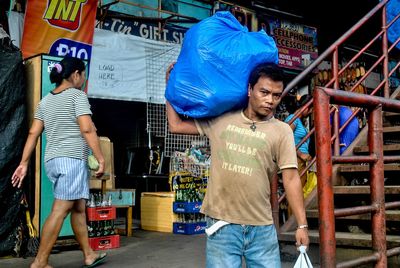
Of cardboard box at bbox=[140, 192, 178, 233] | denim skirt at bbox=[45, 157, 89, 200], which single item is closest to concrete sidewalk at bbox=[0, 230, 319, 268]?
cardboard box at bbox=[140, 192, 178, 233]

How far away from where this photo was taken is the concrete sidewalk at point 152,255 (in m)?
4.93

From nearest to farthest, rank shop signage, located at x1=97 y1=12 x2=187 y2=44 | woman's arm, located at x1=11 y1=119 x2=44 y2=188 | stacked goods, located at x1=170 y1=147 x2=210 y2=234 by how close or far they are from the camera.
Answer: woman's arm, located at x1=11 y1=119 x2=44 y2=188 → stacked goods, located at x1=170 y1=147 x2=210 y2=234 → shop signage, located at x1=97 y1=12 x2=187 y2=44

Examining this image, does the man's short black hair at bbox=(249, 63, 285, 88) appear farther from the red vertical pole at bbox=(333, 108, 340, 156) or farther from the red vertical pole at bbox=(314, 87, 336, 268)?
the red vertical pole at bbox=(333, 108, 340, 156)

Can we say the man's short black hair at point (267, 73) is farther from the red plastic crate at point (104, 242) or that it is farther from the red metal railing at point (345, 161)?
the red plastic crate at point (104, 242)

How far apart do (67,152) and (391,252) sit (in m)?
2.84

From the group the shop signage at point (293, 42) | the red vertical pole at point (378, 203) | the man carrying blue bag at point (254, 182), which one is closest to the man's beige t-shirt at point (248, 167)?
the man carrying blue bag at point (254, 182)

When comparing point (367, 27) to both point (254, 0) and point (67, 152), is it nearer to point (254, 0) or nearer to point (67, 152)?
point (254, 0)

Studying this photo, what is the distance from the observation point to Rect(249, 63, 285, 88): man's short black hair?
8.82ft

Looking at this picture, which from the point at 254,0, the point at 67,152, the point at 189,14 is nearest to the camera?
the point at 67,152

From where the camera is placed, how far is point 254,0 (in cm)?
984

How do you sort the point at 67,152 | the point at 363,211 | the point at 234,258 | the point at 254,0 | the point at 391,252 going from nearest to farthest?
the point at 234,258
the point at 363,211
the point at 391,252
the point at 67,152
the point at 254,0

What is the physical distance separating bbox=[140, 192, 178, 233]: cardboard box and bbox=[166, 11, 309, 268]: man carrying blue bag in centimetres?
478

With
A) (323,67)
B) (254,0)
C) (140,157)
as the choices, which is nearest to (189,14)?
(254,0)

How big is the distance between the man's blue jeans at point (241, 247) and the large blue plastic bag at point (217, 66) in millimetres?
681
